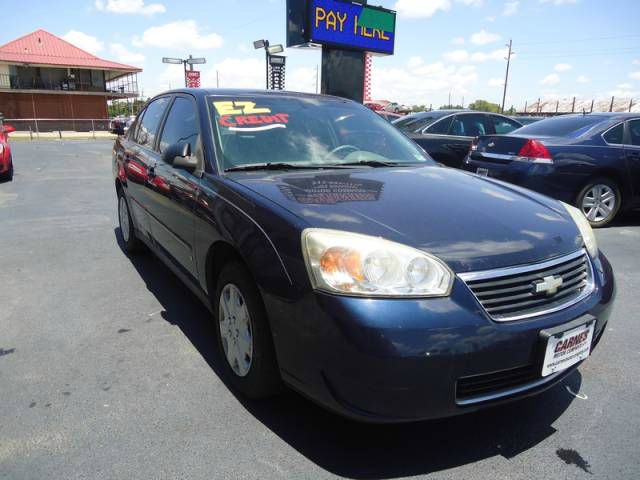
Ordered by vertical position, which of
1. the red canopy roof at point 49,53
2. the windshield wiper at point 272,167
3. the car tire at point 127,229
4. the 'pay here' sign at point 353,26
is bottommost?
the car tire at point 127,229

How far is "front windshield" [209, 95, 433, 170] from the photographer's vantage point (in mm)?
2973

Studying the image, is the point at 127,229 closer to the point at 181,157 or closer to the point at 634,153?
the point at 181,157

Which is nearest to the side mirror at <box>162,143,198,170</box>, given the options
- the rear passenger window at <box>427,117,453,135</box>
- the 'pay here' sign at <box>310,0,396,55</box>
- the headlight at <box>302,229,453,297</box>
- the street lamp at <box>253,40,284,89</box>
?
the headlight at <box>302,229,453,297</box>

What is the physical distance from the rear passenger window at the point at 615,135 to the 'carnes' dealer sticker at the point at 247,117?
15.9 feet

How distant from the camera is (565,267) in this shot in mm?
2164

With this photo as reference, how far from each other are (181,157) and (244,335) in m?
1.19

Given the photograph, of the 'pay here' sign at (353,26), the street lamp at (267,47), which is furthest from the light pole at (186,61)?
the 'pay here' sign at (353,26)

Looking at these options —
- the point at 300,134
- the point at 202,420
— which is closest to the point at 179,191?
the point at 300,134

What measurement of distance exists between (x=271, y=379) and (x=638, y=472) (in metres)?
1.56

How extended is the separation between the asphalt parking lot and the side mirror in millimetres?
1088

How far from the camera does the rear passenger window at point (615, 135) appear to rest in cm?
626

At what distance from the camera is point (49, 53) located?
4147 cm

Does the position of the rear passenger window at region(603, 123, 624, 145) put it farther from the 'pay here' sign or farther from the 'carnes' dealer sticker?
the 'pay here' sign

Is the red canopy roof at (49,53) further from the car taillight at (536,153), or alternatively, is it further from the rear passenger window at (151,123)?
the car taillight at (536,153)
